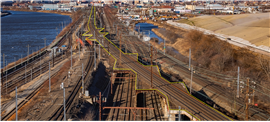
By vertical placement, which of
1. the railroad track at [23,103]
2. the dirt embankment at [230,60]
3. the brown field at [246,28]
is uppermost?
the brown field at [246,28]

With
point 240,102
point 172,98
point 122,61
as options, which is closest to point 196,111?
point 172,98

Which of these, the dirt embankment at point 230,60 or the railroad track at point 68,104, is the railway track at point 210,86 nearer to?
the dirt embankment at point 230,60

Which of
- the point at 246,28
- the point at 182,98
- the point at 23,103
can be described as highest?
the point at 246,28

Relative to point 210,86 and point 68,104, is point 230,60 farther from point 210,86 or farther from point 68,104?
point 68,104

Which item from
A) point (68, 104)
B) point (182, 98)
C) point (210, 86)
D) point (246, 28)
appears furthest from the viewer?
point (246, 28)

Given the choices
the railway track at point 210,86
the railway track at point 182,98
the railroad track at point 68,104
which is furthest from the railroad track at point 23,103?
the railway track at point 210,86

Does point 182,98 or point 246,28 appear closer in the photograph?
point 182,98

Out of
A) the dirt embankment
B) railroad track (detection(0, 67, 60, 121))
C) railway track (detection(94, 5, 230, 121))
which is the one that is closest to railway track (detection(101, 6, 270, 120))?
the dirt embankment

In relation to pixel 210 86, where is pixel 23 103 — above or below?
below

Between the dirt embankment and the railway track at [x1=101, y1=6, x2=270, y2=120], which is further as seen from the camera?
the dirt embankment

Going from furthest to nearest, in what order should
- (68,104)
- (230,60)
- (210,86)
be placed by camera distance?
(230,60)
(210,86)
(68,104)

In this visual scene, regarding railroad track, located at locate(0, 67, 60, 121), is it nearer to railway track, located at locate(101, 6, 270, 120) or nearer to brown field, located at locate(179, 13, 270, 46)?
railway track, located at locate(101, 6, 270, 120)

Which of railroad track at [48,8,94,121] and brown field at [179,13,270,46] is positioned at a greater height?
brown field at [179,13,270,46]

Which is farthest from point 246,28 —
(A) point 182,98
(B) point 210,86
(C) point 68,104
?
(C) point 68,104
